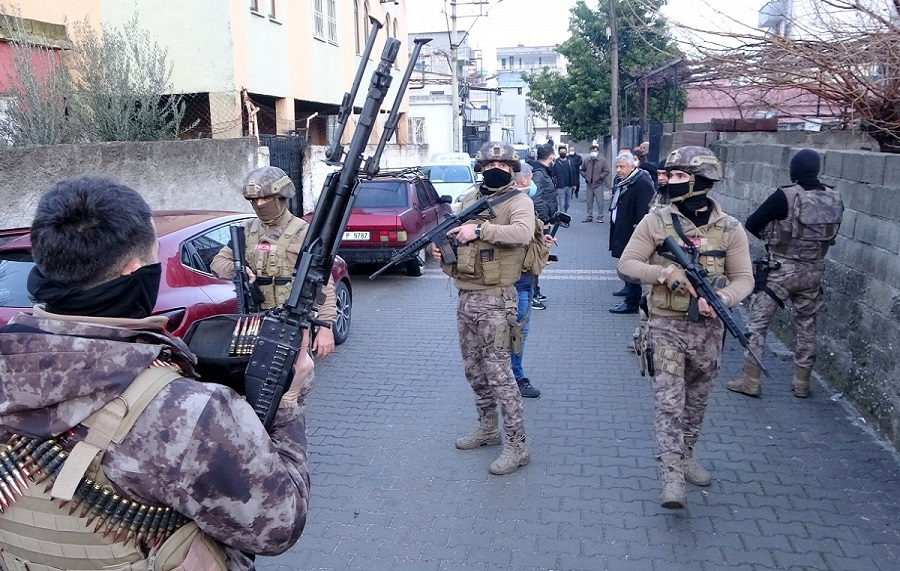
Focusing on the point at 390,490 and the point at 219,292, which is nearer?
the point at 390,490

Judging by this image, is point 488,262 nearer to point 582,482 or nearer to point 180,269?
point 582,482

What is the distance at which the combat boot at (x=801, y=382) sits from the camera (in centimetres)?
562

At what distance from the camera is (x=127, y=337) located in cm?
150

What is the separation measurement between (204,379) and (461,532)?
2255mm

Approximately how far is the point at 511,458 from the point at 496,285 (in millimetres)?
1085

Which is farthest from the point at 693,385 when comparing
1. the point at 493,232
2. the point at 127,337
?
the point at 127,337

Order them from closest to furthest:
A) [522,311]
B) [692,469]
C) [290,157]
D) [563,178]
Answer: [692,469]
[522,311]
[290,157]
[563,178]

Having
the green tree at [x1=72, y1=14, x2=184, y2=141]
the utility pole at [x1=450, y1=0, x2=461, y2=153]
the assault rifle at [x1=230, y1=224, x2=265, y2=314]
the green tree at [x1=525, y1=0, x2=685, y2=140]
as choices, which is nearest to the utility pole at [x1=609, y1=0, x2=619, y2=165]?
the green tree at [x1=525, y1=0, x2=685, y2=140]

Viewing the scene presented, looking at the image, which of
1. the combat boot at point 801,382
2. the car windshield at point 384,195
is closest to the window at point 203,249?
the combat boot at point 801,382

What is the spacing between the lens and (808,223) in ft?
17.4

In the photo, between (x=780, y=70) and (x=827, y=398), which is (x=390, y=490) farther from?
(x=780, y=70)

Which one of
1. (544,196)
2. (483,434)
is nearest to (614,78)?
(544,196)

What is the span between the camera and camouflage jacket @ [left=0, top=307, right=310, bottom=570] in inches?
55.9

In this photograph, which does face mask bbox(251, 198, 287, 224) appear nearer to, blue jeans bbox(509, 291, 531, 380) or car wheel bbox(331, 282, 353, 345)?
blue jeans bbox(509, 291, 531, 380)
